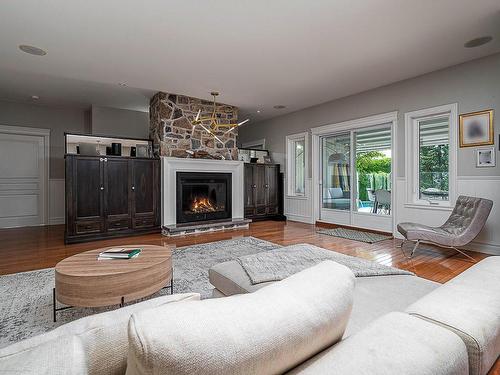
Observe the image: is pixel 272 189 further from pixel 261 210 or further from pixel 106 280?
pixel 106 280

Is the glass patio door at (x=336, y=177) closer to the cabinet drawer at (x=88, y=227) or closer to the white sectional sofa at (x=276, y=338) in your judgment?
the cabinet drawer at (x=88, y=227)

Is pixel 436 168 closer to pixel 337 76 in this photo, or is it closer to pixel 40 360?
pixel 337 76

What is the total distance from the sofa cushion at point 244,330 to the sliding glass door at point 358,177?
16.3 feet

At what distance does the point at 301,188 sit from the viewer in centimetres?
707

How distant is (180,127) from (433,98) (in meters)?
4.64

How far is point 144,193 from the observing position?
17.4 ft

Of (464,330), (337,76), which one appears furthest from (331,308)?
(337,76)

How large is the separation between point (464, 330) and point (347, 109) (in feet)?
18.3

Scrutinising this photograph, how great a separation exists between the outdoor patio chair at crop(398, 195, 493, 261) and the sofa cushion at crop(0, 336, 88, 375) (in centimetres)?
405

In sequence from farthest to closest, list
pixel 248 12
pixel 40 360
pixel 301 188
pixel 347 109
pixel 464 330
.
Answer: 1. pixel 301 188
2. pixel 347 109
3. pixel 248 12
4. pixel 464 330
5. pixel 40 360

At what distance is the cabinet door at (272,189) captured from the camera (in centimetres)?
716

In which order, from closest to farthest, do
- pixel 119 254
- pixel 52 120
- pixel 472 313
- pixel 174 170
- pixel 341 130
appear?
1. pixel 472 313
2. pixel 119 254
3. pixel 174 170
4. pixel 341 130
5. pixel 52 120

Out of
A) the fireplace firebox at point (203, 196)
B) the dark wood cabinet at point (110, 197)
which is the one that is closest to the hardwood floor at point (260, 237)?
the dark wood cabinet at point (110, 197)

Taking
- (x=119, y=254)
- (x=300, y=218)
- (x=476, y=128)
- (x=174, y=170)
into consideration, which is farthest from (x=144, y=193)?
(x=476, y=128)
